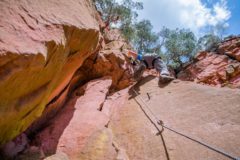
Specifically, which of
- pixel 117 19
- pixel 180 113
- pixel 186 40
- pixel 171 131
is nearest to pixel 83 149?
pixel 171 131

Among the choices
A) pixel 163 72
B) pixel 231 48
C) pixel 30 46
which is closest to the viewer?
pixel 30 46

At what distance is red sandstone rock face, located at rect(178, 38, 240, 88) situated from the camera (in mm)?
22297

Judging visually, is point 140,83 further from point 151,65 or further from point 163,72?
point 163,72

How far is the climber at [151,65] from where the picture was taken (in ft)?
35.7

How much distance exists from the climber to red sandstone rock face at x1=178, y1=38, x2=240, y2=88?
12.0 meters

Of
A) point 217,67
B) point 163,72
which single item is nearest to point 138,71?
point 163,72

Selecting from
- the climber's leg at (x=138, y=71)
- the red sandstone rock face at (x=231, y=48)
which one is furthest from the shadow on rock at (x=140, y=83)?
the red sandstone rock face at (x=231, y=48)

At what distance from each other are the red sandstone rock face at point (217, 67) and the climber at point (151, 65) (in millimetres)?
11994

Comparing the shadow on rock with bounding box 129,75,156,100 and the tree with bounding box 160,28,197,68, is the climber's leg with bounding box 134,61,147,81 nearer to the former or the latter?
the shadow on rock with bounding box 129,75,156,100

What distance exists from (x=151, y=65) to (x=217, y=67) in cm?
1556

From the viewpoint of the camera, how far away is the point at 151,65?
39.7 ft

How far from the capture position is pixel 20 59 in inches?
148

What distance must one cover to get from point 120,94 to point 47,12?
7.39 m

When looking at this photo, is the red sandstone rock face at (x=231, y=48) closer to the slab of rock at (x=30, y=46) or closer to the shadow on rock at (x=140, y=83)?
the shadow on rock at (x=140, y=83)
